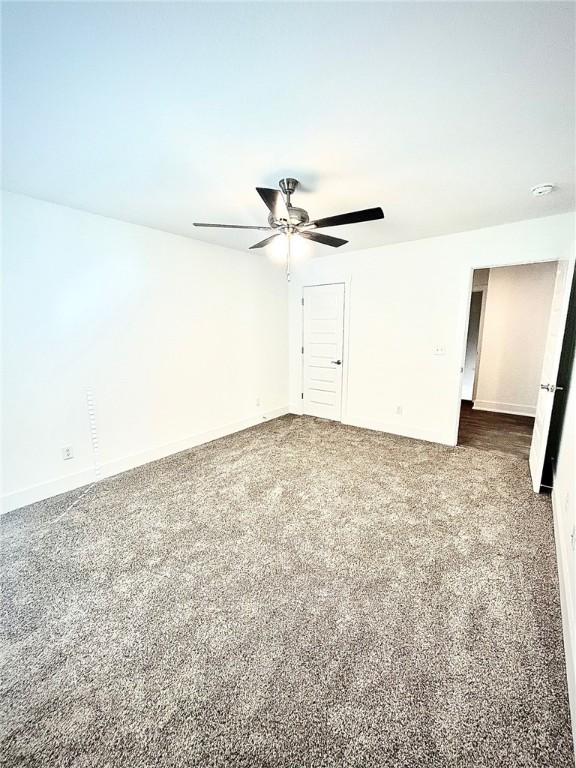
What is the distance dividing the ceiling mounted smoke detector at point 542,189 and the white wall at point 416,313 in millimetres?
745

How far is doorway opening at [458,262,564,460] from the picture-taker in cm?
459

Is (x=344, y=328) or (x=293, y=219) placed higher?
(x=293, y=219)

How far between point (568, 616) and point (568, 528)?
0.55 metres

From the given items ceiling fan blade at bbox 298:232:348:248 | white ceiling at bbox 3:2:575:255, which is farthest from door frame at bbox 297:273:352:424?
white ceiling at bbox 3:2:575:255

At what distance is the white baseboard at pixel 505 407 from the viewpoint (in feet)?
16.2

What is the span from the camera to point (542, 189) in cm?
225

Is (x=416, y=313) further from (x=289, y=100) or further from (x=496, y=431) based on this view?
(x=289, y=100)

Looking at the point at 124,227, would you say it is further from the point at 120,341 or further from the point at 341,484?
the point at 341,484

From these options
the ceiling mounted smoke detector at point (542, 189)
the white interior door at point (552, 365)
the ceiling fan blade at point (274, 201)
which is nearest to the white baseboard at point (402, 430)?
the white interior door at point (552, 365)

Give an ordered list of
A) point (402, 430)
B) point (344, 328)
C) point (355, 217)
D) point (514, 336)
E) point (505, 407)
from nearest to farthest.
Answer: point (355, 217) < point (402, 430) < point (344, 328) < point (514, 336) < point (505, 407)

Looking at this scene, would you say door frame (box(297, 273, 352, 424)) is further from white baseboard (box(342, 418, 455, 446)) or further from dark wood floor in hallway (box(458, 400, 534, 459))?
dark wood floor in hallway (box(458, 400, 534, 459))

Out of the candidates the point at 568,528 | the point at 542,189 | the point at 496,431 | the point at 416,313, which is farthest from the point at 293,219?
the point at 496,431

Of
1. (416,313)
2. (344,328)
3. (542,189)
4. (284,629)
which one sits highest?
(542,189)

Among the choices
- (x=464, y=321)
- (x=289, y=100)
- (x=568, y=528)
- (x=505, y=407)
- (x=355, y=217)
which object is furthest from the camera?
(x=505, y=407)
